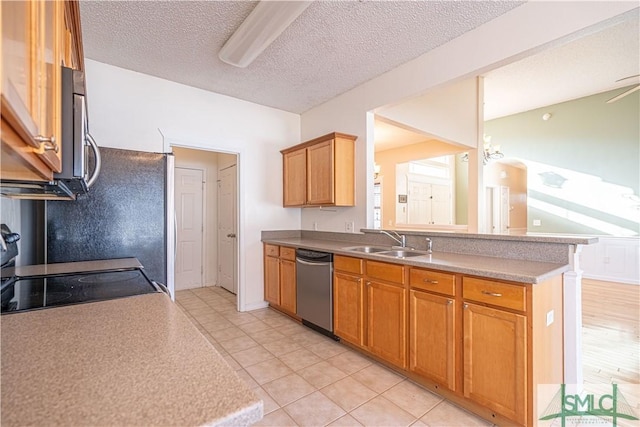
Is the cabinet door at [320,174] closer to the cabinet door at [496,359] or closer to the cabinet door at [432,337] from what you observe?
the cabinet door at [432,337]

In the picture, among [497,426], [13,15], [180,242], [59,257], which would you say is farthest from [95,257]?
[497,426]

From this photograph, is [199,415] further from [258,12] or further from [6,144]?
[258,12]

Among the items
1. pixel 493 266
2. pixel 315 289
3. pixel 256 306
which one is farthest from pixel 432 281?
pixel 256 306

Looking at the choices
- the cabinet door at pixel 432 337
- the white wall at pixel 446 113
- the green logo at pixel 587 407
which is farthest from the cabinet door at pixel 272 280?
the green logo at pixel 587 407

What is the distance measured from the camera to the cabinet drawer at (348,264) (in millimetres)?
2600

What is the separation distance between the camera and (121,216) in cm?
236

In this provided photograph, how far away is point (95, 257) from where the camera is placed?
2252 mm

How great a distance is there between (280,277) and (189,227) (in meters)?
2.26

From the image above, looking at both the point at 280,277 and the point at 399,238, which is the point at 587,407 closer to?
the point at 399,238

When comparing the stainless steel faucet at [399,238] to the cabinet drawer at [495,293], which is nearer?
the cabinet drawer at [495,293]

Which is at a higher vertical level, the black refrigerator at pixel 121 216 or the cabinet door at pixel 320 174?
the cabinet door at pixel 320 174

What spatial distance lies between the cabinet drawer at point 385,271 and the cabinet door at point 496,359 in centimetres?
52

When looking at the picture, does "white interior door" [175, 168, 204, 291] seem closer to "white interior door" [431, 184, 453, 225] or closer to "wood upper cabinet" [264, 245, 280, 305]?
"wood upper cabinet" [264, 245, 280, 305]

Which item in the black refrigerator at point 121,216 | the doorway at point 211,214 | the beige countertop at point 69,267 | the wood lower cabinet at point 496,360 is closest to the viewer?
the wood lower cabinet at point 496,360
